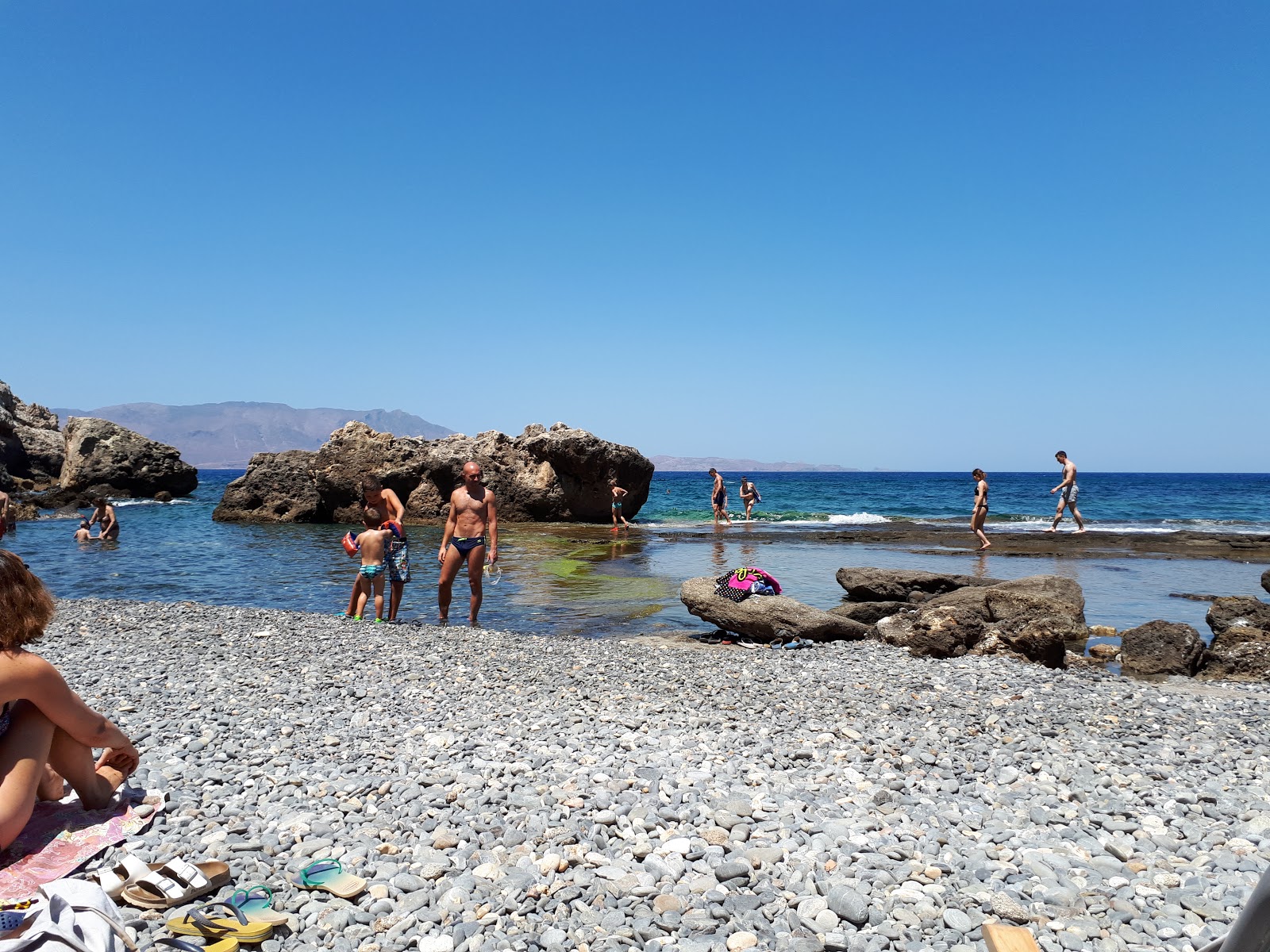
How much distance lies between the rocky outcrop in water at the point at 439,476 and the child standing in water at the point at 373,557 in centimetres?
2159

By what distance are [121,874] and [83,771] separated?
64 cm

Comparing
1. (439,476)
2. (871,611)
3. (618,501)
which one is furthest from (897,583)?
(439,476)

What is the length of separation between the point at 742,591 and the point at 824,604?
3201 millimetres

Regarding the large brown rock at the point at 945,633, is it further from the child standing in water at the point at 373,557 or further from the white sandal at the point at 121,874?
the white sandal at the point at 121,874

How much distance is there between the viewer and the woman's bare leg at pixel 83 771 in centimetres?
362

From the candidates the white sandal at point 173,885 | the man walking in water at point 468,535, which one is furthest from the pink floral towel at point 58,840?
the man walking in water at point 468,535

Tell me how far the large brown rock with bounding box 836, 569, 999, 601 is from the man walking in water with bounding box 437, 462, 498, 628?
6284 millimetres

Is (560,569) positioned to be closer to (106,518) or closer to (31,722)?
(106,518)

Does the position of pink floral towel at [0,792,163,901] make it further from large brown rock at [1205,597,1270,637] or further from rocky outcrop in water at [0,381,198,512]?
rocky outcrop in water at [0,381,198,512]

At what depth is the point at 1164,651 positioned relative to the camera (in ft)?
29.3

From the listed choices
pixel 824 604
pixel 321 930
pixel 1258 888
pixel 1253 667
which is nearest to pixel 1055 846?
pixel 1258 888

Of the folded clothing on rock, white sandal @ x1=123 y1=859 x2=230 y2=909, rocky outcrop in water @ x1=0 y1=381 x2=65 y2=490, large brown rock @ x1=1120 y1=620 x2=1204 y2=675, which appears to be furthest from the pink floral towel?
rocky outcrop in water @ x1=0 y1=381 x2=65 y2=490

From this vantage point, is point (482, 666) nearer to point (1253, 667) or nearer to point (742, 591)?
point (742, 591)

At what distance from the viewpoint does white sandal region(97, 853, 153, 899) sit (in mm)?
3168
